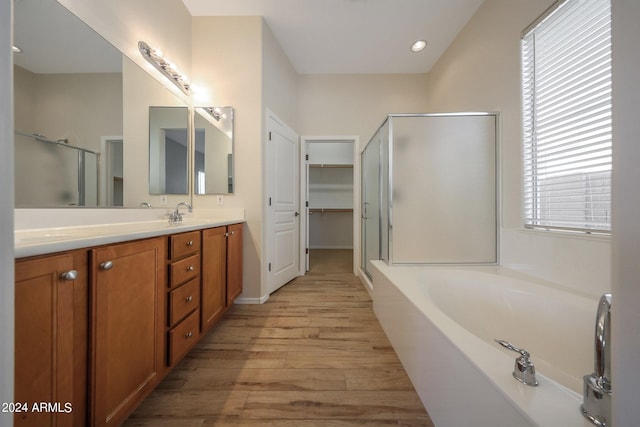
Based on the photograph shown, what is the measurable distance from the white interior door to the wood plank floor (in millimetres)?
756

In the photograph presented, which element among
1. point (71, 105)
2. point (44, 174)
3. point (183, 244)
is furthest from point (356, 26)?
point (44, 174)

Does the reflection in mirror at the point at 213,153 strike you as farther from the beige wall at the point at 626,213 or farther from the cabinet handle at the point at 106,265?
the beige wall at the point at 626,213

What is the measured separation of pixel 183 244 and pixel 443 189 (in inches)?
73.3

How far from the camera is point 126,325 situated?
2.82 ft

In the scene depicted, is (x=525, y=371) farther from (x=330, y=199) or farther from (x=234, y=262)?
(x=330, y=199)

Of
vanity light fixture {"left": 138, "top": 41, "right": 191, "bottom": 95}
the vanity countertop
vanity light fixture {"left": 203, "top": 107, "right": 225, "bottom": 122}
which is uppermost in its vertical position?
vanity light fixture {"left": 138, "top": 41, "right": 191, "bottom": 95}

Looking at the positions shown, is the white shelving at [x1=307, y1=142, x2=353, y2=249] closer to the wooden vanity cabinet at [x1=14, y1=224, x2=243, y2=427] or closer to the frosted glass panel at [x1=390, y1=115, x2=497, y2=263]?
the frosted glass panel at [x1=390, y1=115, x2=497, y2=263]

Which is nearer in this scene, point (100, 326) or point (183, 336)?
point (100, 326)

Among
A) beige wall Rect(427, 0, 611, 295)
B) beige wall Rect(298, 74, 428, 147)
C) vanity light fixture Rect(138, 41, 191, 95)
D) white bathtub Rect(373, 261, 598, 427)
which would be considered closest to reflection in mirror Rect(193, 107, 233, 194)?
vanity light fixture Rect(138, 41, 191, 95)

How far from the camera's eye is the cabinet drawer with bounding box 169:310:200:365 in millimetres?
1116

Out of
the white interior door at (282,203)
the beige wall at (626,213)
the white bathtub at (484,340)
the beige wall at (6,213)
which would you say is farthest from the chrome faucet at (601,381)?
the white interior door at (282,203)

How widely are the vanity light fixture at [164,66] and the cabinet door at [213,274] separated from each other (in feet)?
4.61

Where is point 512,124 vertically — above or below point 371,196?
above

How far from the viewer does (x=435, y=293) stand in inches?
59.7
